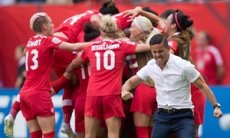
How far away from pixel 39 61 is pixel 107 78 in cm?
110

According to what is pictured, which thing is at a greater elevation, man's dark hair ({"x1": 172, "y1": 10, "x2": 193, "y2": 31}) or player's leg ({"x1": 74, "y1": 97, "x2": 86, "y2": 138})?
man's dark hair ({"x1": 172, "y1": 10, "x2": 193, "y2": 31})

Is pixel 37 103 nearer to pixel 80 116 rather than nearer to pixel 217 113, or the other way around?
pixel 80 116

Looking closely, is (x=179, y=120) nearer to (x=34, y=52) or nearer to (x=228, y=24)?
(x=34, y=52)

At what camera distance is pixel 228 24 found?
20359mm

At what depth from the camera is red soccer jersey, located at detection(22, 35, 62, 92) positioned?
50.9 feet

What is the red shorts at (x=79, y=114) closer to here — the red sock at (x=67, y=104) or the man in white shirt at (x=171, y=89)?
the red sock at (x=67, y=104)

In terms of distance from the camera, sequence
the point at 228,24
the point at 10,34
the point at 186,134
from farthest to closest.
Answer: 1. the point at 10,34
2. the point at 228,24
3. the point at 186,134

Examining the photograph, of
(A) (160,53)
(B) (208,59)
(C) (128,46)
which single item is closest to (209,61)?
(B) (208,59)

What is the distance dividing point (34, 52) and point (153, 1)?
594 cm

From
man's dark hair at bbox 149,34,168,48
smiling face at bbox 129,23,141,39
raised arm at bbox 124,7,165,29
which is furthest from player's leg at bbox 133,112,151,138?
man's dark hair at bbox 149,34,168,48

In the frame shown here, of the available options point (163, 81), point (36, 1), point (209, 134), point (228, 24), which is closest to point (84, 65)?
point (163, 81)

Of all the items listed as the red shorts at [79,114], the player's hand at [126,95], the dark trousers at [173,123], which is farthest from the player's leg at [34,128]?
the dark trousers at [173,123]

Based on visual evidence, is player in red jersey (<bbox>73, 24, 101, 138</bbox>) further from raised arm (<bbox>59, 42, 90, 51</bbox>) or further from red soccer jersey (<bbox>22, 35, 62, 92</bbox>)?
red soccer jersey (<bbox>22, 35, 62, 92</bbox>)

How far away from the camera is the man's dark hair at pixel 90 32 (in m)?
16.0
